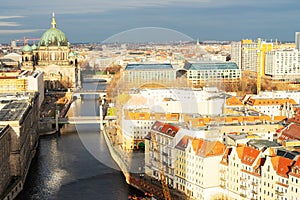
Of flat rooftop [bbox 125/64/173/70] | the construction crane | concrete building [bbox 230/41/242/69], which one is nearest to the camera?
flat rooftop [bbox 125/64/173/70]

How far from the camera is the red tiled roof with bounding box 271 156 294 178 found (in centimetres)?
820

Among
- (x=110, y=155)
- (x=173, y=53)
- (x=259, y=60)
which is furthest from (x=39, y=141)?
(x=259, y=60)

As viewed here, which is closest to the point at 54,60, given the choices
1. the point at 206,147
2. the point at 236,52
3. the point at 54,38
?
the point at 54,38

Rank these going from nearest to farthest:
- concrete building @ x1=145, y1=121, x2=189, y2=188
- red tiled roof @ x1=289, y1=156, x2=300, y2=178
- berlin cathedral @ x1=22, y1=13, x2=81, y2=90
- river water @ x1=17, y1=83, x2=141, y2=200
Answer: red tiled roof @ x1=289, y1=156, x2=300, y2=178, concrete building @ x1=145, y1=121, x2=189, y2=188, river water @ x1=17, y1=83, x2=141, y2=200, berlin cathedral @ x1=22, y1=13, x2=81, y2=90

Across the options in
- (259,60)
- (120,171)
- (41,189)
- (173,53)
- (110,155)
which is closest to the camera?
(173,53)

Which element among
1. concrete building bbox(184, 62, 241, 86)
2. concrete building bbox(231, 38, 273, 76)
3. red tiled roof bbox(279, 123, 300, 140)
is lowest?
red tiled roof bbox(279, 123, 300, 140)

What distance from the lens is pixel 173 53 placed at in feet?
26.0

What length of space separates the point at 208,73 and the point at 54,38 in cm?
2095

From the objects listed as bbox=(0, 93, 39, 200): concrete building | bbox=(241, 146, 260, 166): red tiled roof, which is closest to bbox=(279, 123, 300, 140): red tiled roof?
bbox=(241, 146, 260, 166): red tiled roof

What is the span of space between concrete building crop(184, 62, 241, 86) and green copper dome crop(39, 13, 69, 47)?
524 inches

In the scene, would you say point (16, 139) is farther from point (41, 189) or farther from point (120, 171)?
point (120, 171)

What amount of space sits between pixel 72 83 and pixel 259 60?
12398mm

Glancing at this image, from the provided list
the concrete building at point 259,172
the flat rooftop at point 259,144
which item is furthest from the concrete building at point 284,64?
the concrete building at point 259,172

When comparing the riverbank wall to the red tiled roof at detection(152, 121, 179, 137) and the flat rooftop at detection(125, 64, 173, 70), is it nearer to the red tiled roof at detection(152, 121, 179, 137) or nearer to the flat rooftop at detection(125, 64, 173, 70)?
the red tiled roof at detection(152, 121, 179, 137)
